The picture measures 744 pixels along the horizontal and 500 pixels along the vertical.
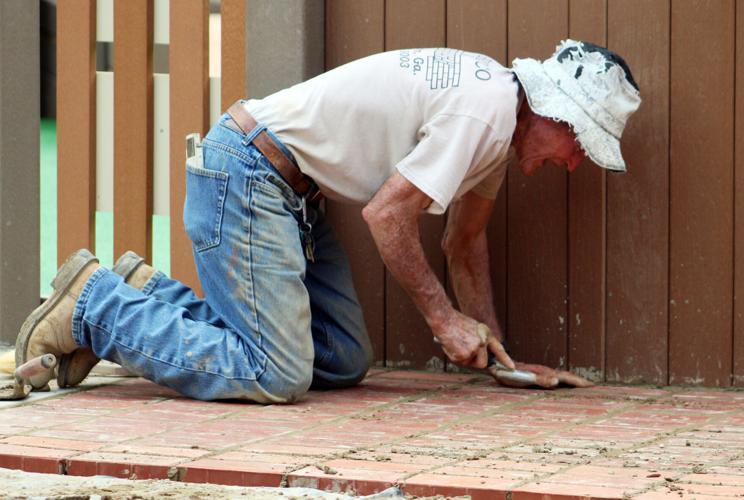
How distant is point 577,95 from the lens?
3.91 meters

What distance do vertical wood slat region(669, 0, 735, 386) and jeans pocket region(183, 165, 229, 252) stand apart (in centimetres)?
142

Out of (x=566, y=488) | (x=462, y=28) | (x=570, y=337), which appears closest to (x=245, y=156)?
(x=462, y=28)

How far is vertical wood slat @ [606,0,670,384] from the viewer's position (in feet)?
13.8

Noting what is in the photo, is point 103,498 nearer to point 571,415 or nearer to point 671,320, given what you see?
point 571,415

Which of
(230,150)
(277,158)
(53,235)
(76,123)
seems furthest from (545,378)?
A: (53,235)

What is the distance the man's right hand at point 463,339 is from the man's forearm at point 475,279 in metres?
0.34

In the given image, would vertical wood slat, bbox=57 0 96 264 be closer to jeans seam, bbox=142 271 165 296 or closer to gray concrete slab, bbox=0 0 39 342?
gray concrete slab, bbox=0 0 39 342

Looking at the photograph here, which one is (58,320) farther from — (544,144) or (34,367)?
(544,144)

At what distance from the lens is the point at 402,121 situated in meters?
3.89

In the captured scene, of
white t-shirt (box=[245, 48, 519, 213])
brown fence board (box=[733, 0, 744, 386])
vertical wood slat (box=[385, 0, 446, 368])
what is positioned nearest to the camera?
white t-shirt (box=[245, 48, 519, 213])

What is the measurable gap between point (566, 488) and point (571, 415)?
102 centimetres

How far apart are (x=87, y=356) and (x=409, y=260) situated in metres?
1.06

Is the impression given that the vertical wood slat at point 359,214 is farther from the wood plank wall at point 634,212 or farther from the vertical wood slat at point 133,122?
the vertical wood slat at point 133,122

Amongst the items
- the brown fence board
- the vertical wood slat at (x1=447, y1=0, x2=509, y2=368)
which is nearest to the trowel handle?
the vertical wood slat at (x1=447, y1=0, x2=509, y2=368)
